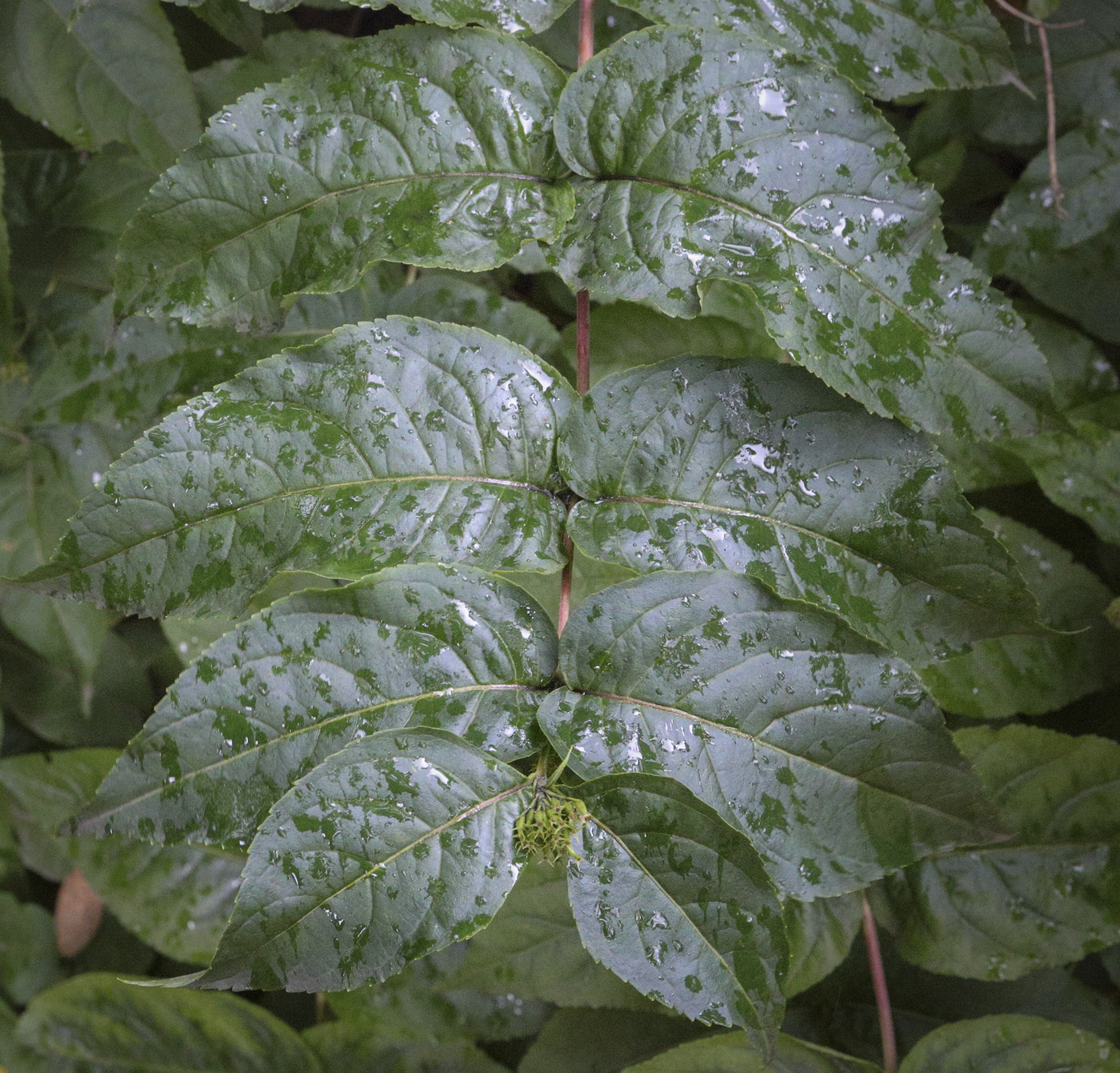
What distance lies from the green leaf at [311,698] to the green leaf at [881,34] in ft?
2.21

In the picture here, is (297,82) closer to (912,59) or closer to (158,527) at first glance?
(158,527)

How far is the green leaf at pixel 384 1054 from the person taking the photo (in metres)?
1.59

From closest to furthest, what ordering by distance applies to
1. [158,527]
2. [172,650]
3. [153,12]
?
1. [158,527]
2. [153,12]
3. [172,650]

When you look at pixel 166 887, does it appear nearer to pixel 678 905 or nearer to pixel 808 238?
pixel 678 905

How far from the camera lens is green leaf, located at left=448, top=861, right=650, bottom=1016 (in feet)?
4.32

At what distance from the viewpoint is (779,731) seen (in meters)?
0.88

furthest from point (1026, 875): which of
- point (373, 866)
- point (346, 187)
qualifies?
point (346, 187)

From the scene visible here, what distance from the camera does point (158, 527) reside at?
860 millimetres

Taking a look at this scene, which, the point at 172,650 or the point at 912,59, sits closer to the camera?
the point at 912,59

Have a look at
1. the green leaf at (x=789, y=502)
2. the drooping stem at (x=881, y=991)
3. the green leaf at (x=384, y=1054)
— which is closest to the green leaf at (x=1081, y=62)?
the green leaf at (x=789, y=502)

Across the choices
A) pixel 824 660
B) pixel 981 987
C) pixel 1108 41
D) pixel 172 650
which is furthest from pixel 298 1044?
pixel 1108 41

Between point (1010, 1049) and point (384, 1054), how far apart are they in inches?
39.2

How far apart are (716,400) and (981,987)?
1.11 m

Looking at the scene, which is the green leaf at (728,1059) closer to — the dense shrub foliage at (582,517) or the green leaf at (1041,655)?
the dense shrub foliage at (582,517)
